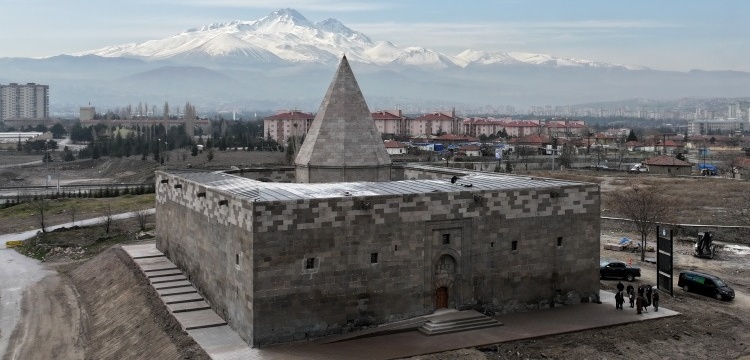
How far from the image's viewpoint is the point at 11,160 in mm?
134500

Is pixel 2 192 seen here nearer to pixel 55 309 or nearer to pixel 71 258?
Result: pixel 71 258

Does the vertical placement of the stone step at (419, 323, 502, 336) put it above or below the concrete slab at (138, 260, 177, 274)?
below

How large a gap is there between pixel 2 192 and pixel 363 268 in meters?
78.6

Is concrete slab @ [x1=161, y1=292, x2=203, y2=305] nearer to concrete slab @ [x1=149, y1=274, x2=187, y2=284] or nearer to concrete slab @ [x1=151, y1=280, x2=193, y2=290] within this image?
concrete slab @ [x1=151, y1=280, x2=193, y2=290]

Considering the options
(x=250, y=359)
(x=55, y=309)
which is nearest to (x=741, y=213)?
(x=250, y=359)

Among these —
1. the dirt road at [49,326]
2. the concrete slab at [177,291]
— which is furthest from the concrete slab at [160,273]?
the dirt road at [49,326]

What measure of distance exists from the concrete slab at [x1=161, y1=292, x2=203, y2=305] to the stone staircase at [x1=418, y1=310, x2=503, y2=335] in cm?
977

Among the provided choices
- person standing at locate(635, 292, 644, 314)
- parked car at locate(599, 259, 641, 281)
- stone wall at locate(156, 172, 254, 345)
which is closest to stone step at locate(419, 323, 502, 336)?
person standing at locate(635, 292, 644, 314)

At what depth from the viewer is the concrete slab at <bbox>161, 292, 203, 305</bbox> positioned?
28.4m

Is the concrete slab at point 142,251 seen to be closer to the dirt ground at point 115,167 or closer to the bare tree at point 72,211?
the bare tree at point 72,211

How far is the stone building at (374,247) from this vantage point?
2350 cm

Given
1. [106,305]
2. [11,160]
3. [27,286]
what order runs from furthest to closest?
[11,160] → [27,286] → [106,305]

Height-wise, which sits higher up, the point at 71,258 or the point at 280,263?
the point at 280,263

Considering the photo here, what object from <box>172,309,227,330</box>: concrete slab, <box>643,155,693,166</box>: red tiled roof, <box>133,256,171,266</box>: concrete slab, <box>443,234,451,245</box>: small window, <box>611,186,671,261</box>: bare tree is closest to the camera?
<box>172,309,227,330</box>: concrete slab
